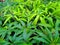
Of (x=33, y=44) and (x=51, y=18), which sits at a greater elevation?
(x=51, y=18)

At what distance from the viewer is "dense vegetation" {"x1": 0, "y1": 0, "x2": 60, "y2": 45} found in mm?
2787

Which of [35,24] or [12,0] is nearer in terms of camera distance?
[35,24]

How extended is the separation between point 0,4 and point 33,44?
1.40 metres

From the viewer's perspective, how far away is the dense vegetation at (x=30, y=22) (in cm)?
279

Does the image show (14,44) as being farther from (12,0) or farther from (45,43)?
(12,0)

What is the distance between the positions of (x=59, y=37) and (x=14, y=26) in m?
0.82

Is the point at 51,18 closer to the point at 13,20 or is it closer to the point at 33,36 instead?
the point at 33,36

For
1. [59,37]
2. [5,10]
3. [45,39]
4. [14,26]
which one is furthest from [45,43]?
[5,10]

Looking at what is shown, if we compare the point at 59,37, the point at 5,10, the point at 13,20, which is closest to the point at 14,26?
the point at 13,20

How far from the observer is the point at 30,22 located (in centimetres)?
315

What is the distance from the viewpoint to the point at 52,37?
2.76 m

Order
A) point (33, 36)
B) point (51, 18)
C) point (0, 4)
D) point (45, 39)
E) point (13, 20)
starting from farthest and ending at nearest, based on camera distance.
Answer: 1. point (0, 4)
2. point (13, 20)
3. point (51, 18)
4. point (33, 36)
5. point (45, 39)

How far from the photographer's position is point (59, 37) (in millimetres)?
2785

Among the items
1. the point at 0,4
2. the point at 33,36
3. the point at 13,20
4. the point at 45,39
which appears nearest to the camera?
the point at 45,39
